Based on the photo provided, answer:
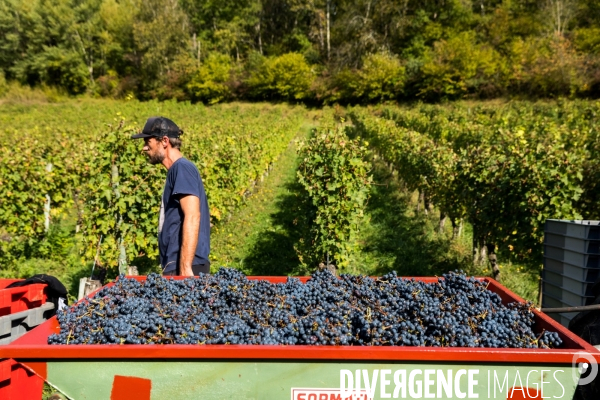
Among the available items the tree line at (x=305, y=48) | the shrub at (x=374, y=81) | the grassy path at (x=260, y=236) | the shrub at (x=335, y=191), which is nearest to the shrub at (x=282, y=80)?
the tree line at (x=305, y=48)

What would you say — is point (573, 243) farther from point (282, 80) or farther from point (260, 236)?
point (282, 80)

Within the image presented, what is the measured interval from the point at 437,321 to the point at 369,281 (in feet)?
2.23

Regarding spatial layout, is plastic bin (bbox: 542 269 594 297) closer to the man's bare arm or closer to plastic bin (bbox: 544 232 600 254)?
plastic bin (bbox: 544 232 600 254)

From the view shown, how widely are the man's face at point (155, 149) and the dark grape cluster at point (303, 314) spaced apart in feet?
4.03

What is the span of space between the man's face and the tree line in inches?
1669

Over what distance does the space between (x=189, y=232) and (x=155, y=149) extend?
726 millimetres

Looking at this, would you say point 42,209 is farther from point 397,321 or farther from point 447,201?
point 397,321

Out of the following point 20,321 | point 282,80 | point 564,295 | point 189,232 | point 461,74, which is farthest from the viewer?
point 282,80

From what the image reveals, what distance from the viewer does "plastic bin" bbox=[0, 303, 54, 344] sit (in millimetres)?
2692

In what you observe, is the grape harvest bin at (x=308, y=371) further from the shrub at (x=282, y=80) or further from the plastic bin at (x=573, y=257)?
the shrub at (x=282, y=80)

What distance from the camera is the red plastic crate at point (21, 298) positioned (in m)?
2.78

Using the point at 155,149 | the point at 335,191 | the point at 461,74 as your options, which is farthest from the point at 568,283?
the point at 461,74

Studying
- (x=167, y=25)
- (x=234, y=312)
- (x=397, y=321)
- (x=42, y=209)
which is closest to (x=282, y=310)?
(x=234, y=312)

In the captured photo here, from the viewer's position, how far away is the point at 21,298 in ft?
9.60
